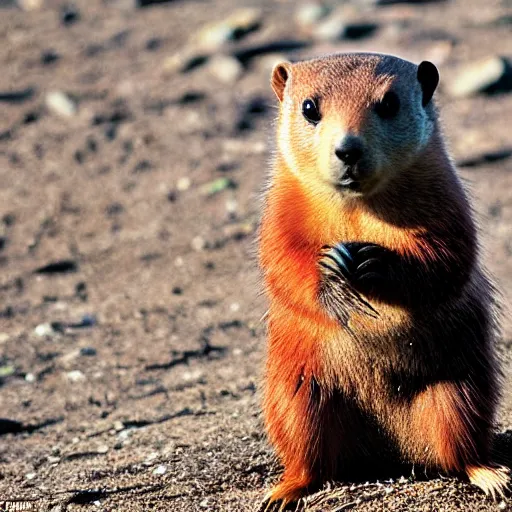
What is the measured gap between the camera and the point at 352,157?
4238mm

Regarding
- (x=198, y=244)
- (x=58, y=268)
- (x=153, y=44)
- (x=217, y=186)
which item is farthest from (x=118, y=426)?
(x=153, y=44)

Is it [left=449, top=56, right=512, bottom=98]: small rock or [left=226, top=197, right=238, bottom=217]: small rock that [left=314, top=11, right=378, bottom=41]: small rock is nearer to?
[left=449, top=56, right=512, bottom=98]: small rock

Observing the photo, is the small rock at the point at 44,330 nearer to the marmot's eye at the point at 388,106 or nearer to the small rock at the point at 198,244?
the small rock at the point at 198,244

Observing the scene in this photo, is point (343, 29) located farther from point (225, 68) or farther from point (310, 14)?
point (225, 68)

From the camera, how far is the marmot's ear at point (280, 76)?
16.7ft

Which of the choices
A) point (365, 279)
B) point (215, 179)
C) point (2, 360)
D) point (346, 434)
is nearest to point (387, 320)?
point (365, 279)

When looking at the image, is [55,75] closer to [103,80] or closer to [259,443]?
[103,80]

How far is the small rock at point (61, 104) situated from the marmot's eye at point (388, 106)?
6.41 metres

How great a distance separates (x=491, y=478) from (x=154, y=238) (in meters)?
4.62

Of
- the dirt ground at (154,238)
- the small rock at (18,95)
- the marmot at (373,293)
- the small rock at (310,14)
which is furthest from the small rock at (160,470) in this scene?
the small rock at (310,14)

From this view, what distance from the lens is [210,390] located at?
6.33 m

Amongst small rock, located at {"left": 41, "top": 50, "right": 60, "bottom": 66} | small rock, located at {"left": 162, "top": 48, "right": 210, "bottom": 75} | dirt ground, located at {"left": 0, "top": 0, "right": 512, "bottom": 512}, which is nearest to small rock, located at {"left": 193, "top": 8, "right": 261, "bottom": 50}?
dirt ground, located at {"left": 0, "top": 0, "right": 512, "bottom": 512}

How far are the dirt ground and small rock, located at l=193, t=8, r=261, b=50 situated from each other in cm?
11

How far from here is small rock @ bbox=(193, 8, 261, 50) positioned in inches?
454
